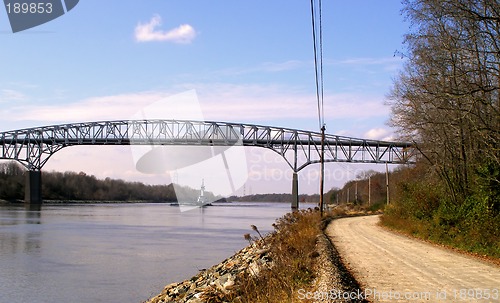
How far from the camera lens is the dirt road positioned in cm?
961

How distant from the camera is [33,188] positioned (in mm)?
110938

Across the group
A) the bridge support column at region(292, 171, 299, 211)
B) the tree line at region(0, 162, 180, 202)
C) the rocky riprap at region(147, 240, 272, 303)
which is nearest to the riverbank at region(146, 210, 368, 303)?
the rocky riprap at region(147, 240, 272, 303)

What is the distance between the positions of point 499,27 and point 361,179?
11982cm

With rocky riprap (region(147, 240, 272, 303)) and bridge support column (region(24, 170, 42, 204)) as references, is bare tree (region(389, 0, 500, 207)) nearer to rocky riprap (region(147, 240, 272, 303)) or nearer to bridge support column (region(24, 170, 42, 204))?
rocky riprap (region(147, 240, 272, 303))

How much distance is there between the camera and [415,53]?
24250 millimetres

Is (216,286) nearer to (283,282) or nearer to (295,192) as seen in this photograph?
(283,282)

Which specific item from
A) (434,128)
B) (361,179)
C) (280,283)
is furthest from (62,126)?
(280,283)

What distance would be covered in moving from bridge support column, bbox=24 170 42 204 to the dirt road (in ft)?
337

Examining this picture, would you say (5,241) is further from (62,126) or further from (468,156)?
(62,126)

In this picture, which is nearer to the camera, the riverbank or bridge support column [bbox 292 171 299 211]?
the riverbank

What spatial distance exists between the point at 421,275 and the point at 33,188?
10986 centimetres

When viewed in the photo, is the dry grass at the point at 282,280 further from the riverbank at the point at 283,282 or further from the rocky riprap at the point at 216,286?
the rocky riprap at the point at 216,286

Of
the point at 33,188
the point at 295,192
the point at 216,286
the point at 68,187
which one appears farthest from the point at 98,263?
the point at 68,187

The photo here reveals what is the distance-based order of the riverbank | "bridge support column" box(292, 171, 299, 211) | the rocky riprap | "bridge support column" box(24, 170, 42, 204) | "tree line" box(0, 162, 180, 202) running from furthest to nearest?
"tree line" box(0, 162, 180, 202)
"bridge support column" box(24, 170, 42, 204)
"bridge support column" box(292, 171, 299, 211)
the rocky riprap
the riverbank
